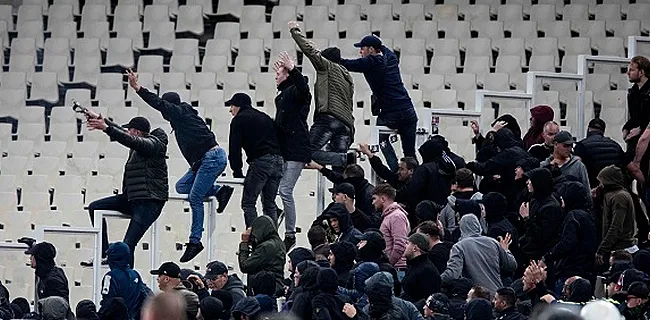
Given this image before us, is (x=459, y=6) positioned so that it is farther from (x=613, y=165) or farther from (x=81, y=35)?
(x=613, y=165)

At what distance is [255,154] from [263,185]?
252 mm

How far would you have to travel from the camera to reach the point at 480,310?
32.8 feet

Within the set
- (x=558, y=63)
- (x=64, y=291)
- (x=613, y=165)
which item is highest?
(x=558, y=63)

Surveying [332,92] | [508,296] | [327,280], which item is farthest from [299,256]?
[332,92]

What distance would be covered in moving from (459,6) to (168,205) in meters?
5.84

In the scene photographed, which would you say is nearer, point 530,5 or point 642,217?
point 642,217

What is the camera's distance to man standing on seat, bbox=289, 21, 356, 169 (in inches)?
539

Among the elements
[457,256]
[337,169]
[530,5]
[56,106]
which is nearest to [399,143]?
[337,169]

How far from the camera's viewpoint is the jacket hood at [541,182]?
11.9 m

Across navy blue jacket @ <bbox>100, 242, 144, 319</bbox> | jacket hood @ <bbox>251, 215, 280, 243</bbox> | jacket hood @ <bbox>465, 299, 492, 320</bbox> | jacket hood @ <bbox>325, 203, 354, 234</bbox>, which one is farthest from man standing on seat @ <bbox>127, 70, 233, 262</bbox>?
jacket hood @ <bbox>465, 299, 492, 320</bbox>

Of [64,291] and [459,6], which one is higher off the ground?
[459,6]

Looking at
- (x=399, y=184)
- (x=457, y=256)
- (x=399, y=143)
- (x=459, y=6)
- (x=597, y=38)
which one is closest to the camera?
(x=457, y=256)

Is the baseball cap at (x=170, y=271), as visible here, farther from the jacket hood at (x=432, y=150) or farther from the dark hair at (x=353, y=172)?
the jacket hood at (x=432, y=150)

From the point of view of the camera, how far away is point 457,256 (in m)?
11.6
